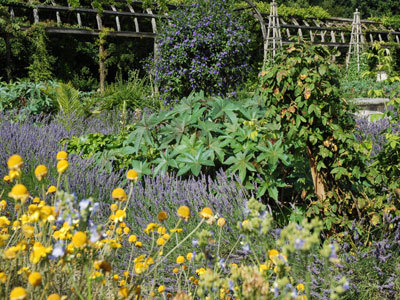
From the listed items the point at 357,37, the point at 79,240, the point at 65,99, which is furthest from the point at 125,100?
the point at 357,37

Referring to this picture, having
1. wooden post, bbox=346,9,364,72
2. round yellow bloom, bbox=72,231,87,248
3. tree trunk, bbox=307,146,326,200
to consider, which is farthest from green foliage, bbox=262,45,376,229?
Result: wooden post, bbox=346,9,364,72

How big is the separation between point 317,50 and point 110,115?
14.1 feet

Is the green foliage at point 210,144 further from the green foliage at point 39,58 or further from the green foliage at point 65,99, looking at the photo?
the green foliage at point 39,58

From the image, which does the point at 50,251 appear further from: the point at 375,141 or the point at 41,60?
the point at 41,60

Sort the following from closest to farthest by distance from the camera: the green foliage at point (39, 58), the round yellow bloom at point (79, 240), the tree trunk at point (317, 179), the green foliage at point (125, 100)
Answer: the round yellow bloom at point (79, 240) → the tree trunk at point (317, 179) → the green foliage at point (125, 100) → the green foliage at point (39, 58)

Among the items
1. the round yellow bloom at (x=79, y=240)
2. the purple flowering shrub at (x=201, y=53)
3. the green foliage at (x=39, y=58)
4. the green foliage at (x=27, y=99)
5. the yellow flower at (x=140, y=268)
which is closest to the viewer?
the round yellow bloom at (x=79, y=240)

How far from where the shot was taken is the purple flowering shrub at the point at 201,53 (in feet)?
21.6

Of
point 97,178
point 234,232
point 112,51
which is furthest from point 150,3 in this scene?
point 234,232

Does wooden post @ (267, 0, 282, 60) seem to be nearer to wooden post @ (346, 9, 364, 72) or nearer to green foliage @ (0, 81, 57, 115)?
wooden post @ (346, 9, 364, 72)

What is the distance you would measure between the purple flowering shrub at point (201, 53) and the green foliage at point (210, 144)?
11.2 ft

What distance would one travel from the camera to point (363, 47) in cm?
1467

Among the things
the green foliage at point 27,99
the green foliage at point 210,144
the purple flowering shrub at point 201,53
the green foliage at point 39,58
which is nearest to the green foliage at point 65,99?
the green foliage at point 27,99

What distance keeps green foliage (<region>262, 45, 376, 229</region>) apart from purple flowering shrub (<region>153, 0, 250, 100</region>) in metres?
4.04

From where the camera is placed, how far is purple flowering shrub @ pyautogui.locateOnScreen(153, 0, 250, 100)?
6594mm
